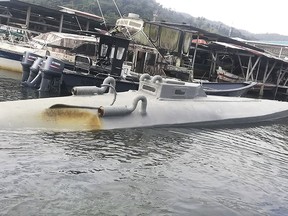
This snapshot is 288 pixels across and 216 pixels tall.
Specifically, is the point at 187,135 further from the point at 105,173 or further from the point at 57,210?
the point at 57,210

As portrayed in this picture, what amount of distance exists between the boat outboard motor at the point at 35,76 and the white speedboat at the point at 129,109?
29.4ft

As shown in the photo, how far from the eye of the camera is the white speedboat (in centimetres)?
1077

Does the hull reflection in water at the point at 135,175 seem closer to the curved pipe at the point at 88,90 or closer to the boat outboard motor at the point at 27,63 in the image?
the curved pipe at the point at 88,90

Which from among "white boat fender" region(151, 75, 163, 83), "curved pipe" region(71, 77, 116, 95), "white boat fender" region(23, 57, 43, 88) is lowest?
"white boat fender" region(23, 57, 43, 88)

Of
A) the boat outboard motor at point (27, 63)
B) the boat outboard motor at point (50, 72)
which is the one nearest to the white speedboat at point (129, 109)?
the boat outboard motor at point (50, 72)

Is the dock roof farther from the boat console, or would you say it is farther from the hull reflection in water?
the hull reflection in water

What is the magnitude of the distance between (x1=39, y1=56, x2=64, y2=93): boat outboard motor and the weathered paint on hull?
747 cm

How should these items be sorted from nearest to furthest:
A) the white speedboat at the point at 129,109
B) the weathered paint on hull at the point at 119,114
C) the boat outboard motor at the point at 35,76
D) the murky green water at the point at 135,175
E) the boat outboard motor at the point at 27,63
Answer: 1. the murky green water at the point at 135,175
2. the weathered paint on hull at the point at 119,114
3. the white speedboat at the point at 129,109
4. the boat outboard motor at the point at 35,76
5. the boat outboard motor at the point at 27,63

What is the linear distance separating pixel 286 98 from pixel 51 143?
3675 cm

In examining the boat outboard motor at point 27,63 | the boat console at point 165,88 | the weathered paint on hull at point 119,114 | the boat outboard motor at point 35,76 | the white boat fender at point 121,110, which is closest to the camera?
the weathered paint on hull at point 119,114

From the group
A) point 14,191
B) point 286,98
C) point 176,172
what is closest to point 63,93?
point 176,172

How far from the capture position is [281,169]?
11.0 metres

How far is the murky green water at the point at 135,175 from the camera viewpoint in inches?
273

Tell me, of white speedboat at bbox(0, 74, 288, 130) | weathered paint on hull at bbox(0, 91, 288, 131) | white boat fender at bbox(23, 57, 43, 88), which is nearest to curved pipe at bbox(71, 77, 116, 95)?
white speedboat at bbox(0, 74, 288, 130)
